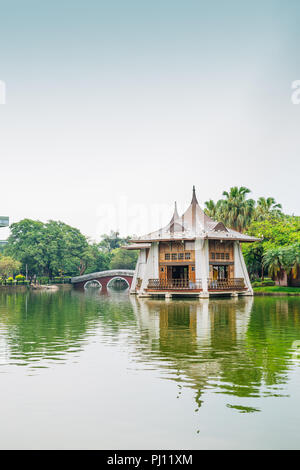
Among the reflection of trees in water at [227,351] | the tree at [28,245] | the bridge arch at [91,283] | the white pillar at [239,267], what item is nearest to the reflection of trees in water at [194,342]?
the reflection of trees in water at [227,351]

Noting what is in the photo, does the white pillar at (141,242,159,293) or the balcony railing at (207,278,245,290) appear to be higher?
the white pillar at (141,242,159,293)

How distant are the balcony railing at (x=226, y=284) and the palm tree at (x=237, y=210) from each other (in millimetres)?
13258

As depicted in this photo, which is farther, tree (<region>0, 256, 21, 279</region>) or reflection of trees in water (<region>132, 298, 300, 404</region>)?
tree (<region>0, 256, 21, 279</region>)

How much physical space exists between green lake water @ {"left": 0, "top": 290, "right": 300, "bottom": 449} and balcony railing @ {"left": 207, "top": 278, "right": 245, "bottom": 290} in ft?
82.7

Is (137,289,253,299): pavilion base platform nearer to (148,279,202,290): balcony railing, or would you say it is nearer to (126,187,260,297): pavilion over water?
(126,187,260,297): pavilion over water

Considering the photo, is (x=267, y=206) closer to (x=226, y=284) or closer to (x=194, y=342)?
(x=226, y=284)

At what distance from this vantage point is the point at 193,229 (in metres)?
43.0

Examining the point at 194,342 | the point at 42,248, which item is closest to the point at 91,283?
the point at 42,248

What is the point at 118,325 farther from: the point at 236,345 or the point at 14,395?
the point at 14,395

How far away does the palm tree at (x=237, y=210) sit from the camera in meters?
56.7

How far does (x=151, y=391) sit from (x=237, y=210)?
49877mm

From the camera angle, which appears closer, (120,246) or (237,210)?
(237,210)

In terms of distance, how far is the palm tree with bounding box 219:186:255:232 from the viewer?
56700 mm

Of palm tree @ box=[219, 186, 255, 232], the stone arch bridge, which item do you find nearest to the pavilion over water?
palm tree @ box=[219, 186, 255, 232]
